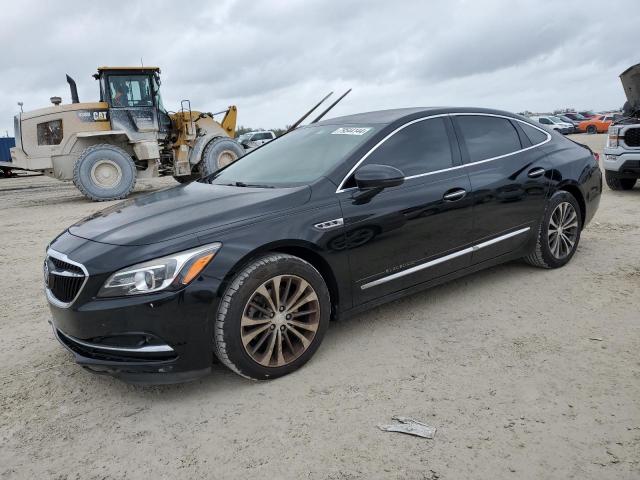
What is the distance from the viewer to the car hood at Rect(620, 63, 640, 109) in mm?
9492

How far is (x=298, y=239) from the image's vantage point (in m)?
2.98

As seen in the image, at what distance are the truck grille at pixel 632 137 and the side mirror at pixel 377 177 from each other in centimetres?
685

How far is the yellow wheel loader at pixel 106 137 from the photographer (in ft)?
38.9

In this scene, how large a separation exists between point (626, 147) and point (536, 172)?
208 inches

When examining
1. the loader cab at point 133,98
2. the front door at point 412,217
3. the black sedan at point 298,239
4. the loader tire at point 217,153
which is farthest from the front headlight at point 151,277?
the loader cab at point 133,98

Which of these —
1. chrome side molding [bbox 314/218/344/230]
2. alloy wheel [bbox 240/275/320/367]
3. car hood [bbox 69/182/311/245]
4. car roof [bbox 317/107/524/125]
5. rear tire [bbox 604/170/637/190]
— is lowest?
alloy wheel [bbox 240/275/320/367]

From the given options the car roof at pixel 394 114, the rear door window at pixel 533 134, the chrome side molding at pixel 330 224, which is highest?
the car roof at pixel 394 114

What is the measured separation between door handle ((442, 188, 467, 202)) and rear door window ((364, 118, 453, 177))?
191mm

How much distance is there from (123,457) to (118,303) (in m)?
0.71

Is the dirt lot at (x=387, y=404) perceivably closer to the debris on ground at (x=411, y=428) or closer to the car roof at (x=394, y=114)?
the debris on ground at (x=411, y=428)

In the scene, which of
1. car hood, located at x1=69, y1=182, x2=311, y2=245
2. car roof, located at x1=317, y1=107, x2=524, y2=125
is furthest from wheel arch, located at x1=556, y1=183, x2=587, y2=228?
car hood, located at x1=69, y1=182, x2=311, y2=245

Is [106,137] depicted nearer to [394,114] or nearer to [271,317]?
[394,114]

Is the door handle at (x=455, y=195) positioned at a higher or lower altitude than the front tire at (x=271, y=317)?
higher

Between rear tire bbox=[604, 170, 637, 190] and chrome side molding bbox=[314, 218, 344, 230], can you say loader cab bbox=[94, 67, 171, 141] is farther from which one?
chrome side molding bbox=[314, 218, 344, 230]
